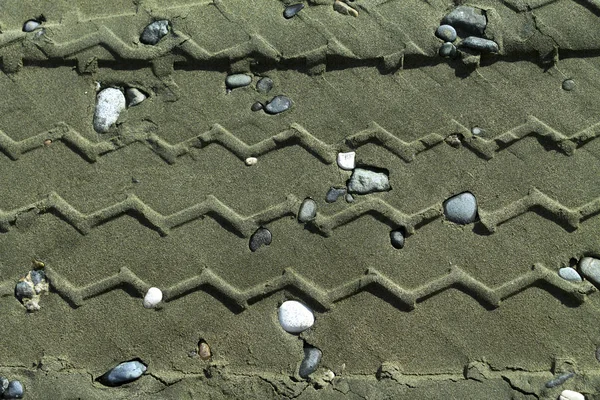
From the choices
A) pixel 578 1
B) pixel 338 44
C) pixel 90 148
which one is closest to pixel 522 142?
pixel 578 1

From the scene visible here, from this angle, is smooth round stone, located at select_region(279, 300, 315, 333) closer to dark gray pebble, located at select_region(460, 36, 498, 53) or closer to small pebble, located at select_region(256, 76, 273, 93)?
small pebble, located at select_region(256, 76, 273, 93)

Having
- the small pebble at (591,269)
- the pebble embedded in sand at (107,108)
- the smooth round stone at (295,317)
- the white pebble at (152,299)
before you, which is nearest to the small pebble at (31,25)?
the pebble embedded in sand at (107,108)

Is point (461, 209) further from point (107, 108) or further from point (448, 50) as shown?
point (107, 108)

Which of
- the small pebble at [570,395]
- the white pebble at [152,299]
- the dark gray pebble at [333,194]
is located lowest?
the small pebble at [570,395]

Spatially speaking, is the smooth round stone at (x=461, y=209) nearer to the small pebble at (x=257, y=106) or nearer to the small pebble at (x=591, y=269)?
the small pebble at (x=591, y=269)

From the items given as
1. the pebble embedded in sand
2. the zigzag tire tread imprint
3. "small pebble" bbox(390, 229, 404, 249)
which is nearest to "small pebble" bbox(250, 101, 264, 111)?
the zigzag tire tread imprint

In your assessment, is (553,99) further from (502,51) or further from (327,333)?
(327,333)
